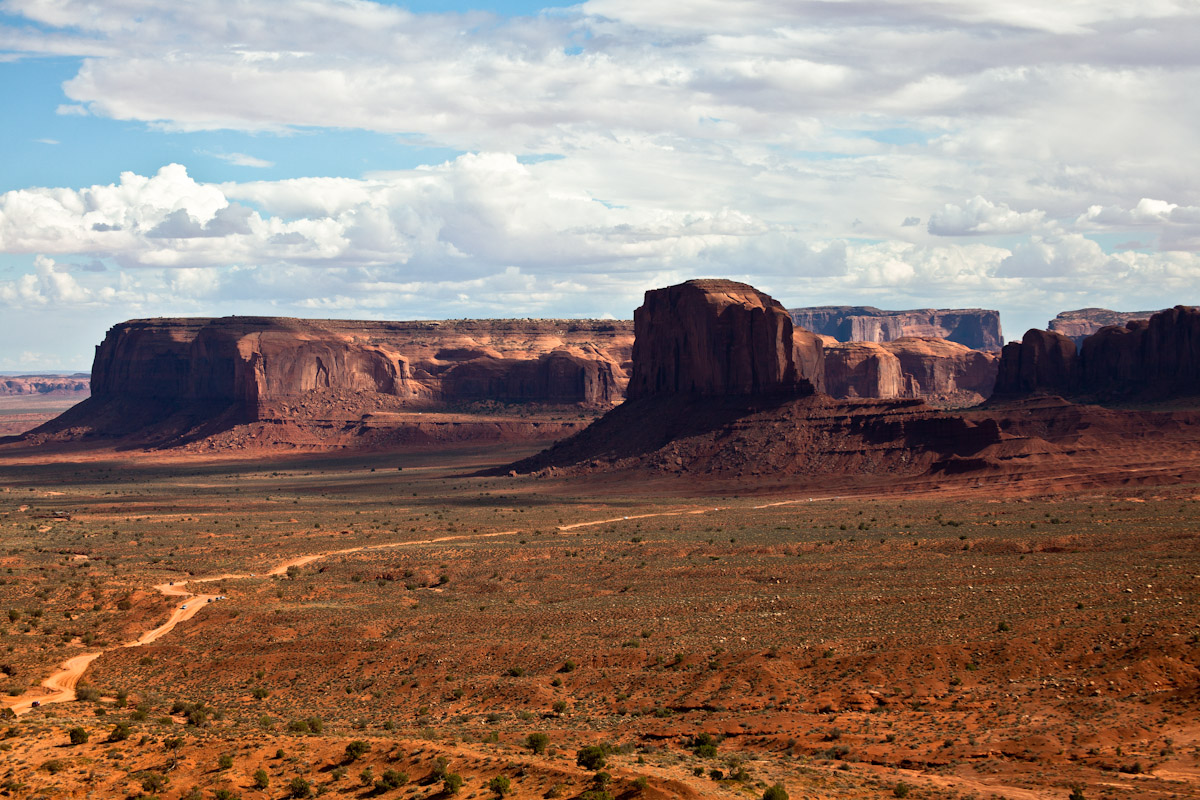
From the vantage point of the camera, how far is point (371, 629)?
4325cm

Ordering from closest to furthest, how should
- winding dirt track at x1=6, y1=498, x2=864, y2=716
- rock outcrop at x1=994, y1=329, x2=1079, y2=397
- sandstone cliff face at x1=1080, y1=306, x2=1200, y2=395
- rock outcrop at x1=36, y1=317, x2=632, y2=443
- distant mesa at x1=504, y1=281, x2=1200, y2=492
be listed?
winding dirt track at x1=6, y1=498, x2=864, y2=716 → distant mesa at x1=504, y1=281, x2=1200, y2=492 → sandstone cliff face at x1=1080, y1=306, x2=1200, y2=395 → rock outcrop at x1=994, y1=329, x2=1079, y2=397 → rock outcrop at x1=36, y1=317, x2=632, y2=443

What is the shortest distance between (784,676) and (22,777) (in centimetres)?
1983

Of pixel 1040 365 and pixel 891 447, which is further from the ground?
pixel 1040 365

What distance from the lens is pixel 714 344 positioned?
112 meters

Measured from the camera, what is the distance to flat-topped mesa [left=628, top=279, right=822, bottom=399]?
4286 inches

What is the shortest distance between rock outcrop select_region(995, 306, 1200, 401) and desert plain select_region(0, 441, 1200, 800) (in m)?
48.8

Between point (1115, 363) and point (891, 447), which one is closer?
point (891, 447)

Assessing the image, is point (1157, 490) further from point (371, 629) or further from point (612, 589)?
point (371, 629)

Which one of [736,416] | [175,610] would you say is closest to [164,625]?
[175,610]

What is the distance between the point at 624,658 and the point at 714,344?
253 feet

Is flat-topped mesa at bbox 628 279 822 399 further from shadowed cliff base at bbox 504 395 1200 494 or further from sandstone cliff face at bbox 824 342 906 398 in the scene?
sandstone cliff face at bbox 824 342 906 398

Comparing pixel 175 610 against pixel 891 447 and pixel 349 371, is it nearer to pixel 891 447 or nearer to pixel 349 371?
pixel 891 447

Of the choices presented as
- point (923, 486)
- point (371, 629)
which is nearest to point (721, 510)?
point (923, 486)

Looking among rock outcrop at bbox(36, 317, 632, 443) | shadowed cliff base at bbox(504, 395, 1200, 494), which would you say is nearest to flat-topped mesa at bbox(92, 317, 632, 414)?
rock outcrop at bbox(36, 317, 632, 443)
